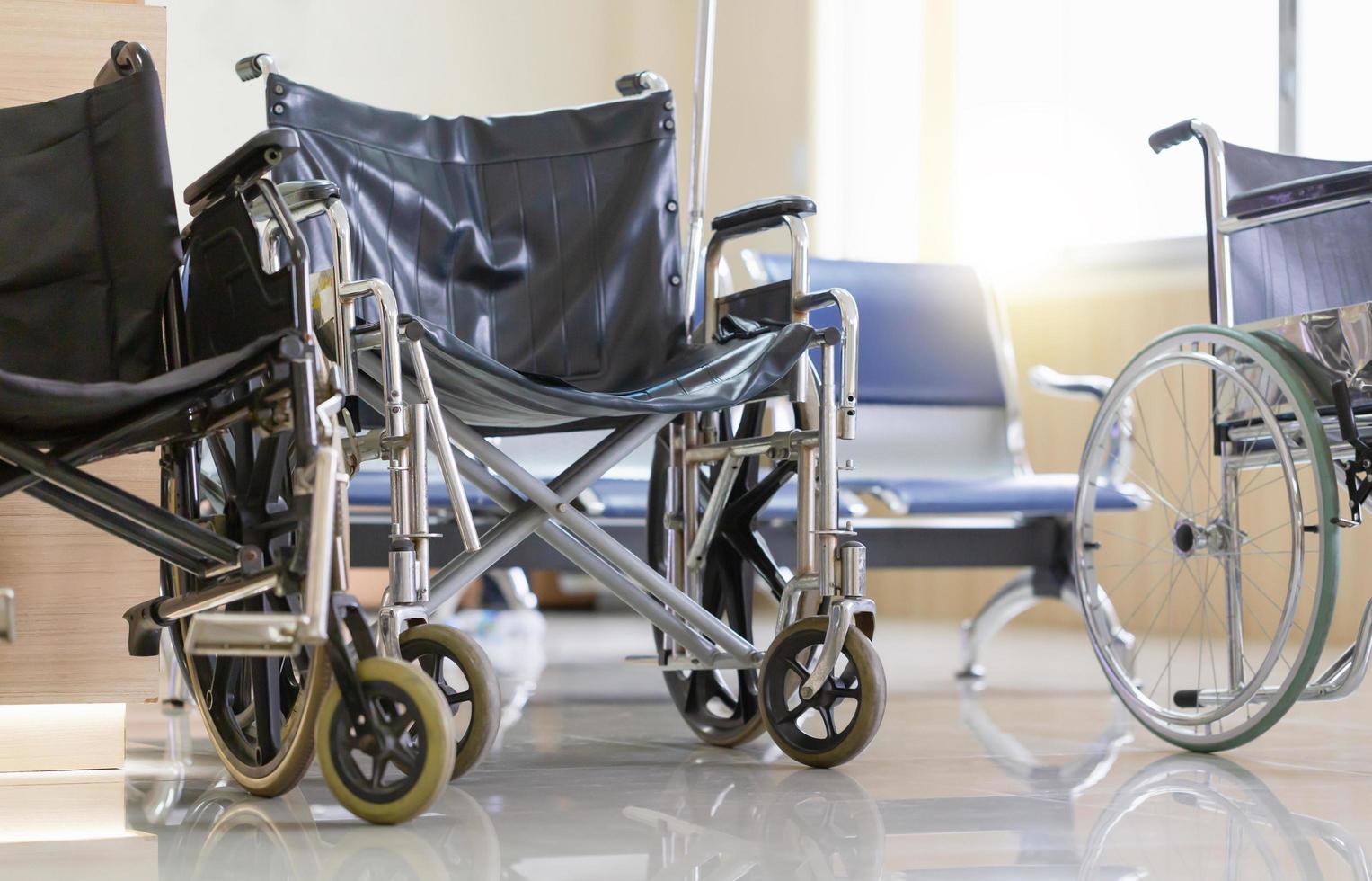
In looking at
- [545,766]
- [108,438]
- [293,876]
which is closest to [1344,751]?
[545,766]

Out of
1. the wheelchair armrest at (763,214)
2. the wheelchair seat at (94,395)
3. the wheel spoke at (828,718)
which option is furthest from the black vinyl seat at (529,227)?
the wheelchair seat at (94,395)

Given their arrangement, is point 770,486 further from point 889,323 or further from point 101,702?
point 889,323

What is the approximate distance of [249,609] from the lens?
1684 millimetres

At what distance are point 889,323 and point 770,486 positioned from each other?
131cm

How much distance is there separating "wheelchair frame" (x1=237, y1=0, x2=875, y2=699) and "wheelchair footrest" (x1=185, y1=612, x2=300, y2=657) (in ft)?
0.95

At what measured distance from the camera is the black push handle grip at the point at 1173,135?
6.69 ft

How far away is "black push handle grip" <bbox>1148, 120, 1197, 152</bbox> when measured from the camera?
2038 millimetres

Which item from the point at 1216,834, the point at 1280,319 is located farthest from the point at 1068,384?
the point at 1216,834

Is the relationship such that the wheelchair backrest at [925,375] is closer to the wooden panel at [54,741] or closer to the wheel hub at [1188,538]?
the wheel hub at [1188,538]

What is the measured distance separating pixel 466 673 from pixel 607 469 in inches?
17.6

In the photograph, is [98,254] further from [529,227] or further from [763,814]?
[763,814]

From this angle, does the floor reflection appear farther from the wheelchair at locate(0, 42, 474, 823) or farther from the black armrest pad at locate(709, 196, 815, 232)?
the black armrest pad at locate(709, 196, 815, 232)

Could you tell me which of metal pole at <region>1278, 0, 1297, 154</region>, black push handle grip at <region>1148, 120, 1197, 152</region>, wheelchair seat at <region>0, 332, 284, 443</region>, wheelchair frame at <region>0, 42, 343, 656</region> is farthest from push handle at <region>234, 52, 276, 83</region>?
metal pole at <region>1278, 0, 1297, 154</region>

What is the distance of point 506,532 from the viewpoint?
1820 mm
